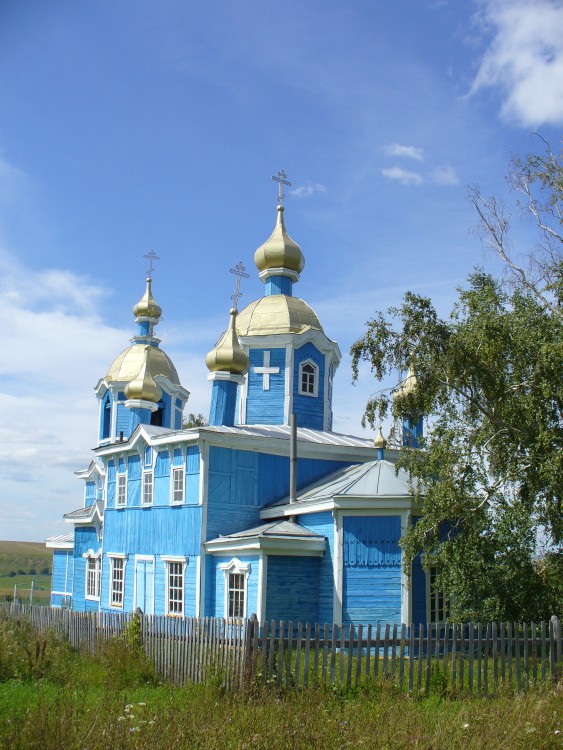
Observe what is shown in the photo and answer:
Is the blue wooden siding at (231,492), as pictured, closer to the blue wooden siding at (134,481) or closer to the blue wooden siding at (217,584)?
the blue wooden siding at (217,584)

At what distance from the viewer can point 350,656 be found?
10.8m

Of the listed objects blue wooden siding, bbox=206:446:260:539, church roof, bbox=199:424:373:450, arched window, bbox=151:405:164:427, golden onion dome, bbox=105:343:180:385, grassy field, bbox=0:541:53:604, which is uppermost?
golden onion dome, bbox=105:343:180:385

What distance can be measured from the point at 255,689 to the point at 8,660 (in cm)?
397

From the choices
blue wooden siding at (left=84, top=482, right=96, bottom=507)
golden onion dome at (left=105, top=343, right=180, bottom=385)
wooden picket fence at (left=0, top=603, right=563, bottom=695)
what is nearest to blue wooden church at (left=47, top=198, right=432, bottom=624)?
blue wooden siding at (left=84, top=482, right=96, bottom=507)

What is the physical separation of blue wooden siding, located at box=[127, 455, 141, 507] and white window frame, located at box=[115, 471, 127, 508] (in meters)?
0.32

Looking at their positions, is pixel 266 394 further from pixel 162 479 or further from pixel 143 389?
pixel 143 389

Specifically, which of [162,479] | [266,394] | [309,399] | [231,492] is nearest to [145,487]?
[162,479]

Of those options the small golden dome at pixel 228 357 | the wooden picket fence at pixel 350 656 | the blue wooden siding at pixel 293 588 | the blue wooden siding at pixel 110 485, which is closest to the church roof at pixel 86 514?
the blue wooden siding at pixel 110 485

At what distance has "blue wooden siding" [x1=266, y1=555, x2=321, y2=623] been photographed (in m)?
17.9

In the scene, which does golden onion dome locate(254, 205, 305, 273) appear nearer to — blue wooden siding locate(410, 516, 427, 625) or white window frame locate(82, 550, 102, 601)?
white window frame locate(82, 550, 102, 601)

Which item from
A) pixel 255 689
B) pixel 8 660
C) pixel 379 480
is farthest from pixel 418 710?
pixel 379 480

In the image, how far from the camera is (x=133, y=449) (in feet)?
77.7

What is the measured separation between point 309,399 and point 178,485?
559cm

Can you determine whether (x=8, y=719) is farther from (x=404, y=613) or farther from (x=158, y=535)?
(x=158, y=535)
